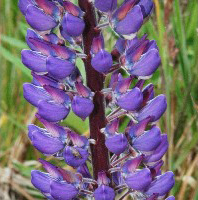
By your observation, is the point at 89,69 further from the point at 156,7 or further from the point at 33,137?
the point at 156,7

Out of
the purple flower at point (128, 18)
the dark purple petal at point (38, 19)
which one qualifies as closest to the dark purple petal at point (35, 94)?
the dark purple petal at point (38, 19)

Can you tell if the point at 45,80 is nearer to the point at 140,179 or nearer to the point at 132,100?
the point at 132,100

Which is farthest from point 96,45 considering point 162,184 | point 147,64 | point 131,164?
point 162,184

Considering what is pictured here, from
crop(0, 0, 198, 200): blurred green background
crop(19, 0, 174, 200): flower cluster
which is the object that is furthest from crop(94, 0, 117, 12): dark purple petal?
crop(0, 0, 198, 200): blurred green background

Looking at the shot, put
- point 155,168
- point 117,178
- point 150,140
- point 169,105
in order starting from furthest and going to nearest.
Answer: point 169,105 < point 117,178 < point 155,168 < point 150,140

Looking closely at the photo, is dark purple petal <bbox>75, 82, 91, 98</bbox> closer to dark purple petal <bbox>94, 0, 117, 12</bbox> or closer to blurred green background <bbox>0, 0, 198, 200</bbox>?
dark purple petal <bbox>94, 0, 117, 12</bbox>

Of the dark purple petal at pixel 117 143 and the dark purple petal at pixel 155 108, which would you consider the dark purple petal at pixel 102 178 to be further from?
the dark purple petal at pixel 155 108
